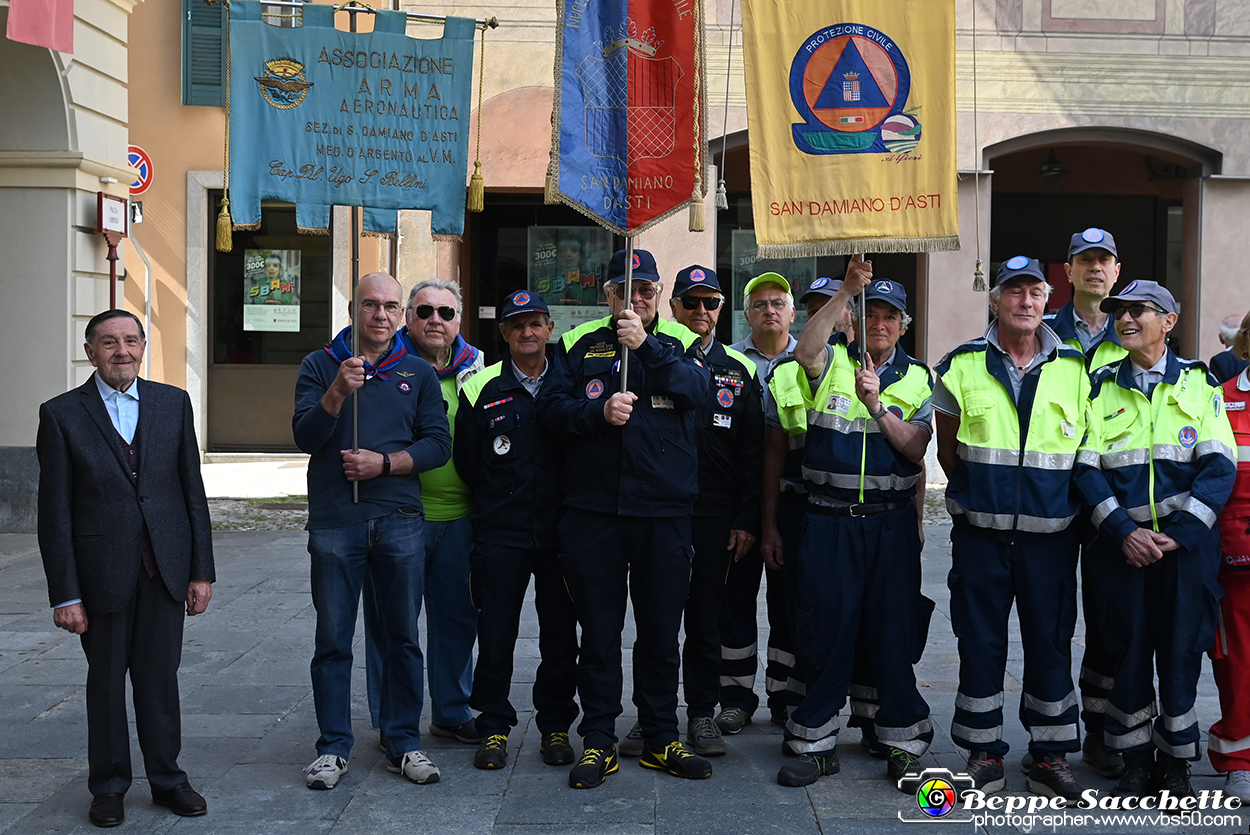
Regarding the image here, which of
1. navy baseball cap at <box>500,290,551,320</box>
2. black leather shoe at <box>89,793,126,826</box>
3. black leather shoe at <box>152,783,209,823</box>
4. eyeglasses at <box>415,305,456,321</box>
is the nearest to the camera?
black leather shoe at <box>89,793,126,826</box>

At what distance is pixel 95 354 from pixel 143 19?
12212 millimetres

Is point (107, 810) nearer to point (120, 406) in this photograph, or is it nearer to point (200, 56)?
point (120, 406)

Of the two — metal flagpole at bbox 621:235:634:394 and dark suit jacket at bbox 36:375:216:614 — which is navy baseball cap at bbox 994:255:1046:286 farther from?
dark suit jacket at bbox 36:375:216:614

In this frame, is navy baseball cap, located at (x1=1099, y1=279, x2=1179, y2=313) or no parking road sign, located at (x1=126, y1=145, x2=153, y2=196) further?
no parking road sign, located at (x1=126, y1=145, x2=153, y2=196)

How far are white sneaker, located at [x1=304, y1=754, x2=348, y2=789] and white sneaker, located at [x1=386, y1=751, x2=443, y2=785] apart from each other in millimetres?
264

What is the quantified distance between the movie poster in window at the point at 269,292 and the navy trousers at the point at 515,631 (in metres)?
10.9

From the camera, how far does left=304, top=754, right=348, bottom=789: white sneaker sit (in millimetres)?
5078

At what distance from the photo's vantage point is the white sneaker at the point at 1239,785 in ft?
16.1

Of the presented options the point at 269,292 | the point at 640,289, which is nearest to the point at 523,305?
the point at 640,289

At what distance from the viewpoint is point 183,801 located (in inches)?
188

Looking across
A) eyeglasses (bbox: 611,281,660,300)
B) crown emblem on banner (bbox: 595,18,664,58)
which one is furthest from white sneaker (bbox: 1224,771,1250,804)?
crown emblem on banner (bbox: 595,18,664,58)

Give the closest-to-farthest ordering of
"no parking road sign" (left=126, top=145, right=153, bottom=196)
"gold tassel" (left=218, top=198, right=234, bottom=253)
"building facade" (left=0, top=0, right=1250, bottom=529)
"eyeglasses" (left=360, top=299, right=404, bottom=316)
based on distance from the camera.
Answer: "eyeglasses" (left=360, top=299, right=404, bottom=316), "gold tassel" (left=218, top=198, right=234, bottom=253), "no parking road sign" (left=126, top=145, right=153, bottom=196), "building facade" (left=0, top=0, right=1250, bottom=529)

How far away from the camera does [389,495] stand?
5.28 metres

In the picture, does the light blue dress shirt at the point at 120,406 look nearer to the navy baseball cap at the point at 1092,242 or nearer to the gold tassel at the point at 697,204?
the gold tassel at the point at 697,204
